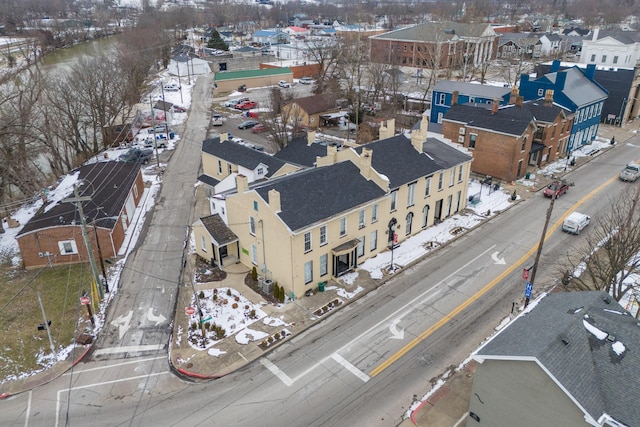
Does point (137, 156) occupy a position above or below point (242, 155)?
below

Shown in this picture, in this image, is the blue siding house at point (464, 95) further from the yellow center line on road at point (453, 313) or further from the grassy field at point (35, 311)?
the grassy field at point (35, 311)

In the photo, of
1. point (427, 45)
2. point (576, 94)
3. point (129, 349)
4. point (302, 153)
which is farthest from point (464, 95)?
point (129, 349)

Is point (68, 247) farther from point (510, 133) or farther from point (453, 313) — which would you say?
point (510, 133)

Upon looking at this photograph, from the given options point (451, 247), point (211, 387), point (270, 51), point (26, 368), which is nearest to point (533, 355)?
point (211, 387)

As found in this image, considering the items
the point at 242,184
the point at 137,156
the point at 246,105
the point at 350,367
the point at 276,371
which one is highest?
the point at 242,184

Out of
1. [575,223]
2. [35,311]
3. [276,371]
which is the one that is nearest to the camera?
[276,371]

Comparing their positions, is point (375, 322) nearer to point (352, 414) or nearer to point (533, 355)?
point (352, 414)

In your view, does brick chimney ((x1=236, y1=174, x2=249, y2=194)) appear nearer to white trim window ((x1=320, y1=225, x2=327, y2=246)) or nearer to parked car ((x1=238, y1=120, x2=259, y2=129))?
white trim window ((x1=320, y1=225, x2=327, y2=246))
